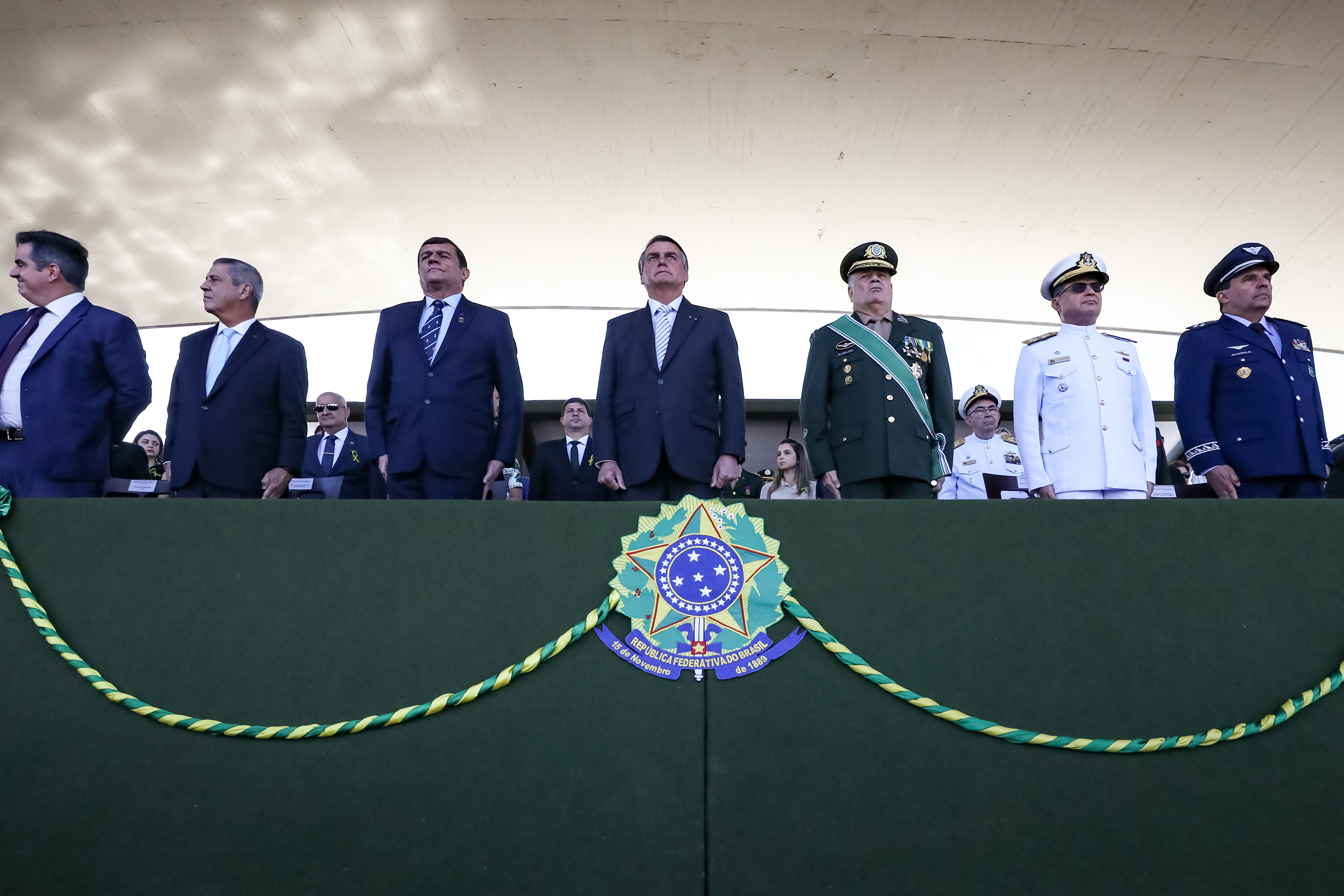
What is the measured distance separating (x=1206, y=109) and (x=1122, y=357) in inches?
231

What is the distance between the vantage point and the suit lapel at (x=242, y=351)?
292 centimetres

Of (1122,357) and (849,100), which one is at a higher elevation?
(849,100)

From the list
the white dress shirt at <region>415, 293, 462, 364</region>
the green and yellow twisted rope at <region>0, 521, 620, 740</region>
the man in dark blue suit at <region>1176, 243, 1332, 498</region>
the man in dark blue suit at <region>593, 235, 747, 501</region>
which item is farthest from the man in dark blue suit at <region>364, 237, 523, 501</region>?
the man in dark blue suit at <region>1176, 243, 1332, 498</region>

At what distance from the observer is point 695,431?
105 inches

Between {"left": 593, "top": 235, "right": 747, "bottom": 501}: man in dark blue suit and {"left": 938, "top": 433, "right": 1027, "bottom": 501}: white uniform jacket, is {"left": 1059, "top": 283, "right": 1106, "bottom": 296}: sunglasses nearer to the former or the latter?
{"left": 593, "top": 235, "right": 747, "bottom": 501}: man in dark blue suit

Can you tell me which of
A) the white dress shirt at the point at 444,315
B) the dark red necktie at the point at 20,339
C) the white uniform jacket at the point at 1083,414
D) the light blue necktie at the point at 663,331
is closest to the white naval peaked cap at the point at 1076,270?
the white uniform jacket at the point at 1083,414

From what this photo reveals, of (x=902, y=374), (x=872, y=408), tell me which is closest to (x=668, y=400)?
(x=872, y=408)

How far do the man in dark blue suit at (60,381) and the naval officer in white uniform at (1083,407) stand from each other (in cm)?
296

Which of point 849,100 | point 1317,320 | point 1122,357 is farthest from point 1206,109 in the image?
point 1122,357

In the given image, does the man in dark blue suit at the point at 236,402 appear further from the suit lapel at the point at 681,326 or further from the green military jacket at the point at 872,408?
the green military jacket at the point at 872,408

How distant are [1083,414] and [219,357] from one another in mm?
3022

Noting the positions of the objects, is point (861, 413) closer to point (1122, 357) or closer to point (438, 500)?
point (1122, 357)

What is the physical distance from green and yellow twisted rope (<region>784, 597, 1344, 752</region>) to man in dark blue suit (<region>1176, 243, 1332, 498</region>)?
46.5 inches

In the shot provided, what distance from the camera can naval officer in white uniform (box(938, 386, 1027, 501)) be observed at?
4.55 m
